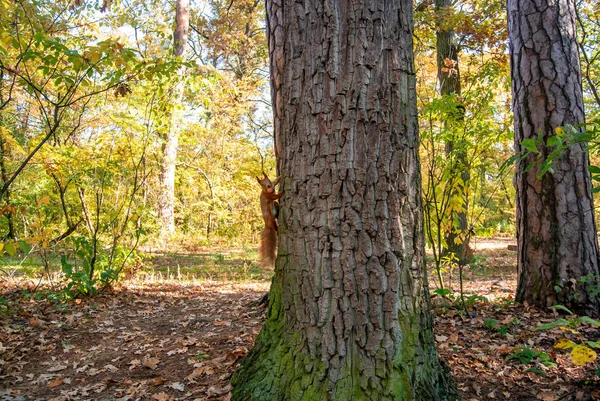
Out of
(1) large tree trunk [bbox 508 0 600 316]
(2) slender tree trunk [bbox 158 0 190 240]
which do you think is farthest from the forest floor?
(2) slender tree trunk [bbox 158 0 190 240]

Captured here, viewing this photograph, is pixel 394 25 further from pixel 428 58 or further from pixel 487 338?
pixel 428 58

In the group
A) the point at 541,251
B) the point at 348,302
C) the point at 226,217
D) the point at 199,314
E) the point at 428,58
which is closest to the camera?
the point at 348,302

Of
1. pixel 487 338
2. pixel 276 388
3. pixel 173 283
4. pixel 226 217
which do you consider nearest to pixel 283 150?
pixel 276 388

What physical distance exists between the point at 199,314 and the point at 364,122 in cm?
358

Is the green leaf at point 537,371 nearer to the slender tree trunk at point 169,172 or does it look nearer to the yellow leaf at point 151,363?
the yellow leaf at point 151,363

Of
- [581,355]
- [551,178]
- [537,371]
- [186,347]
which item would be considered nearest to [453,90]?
[551,178]

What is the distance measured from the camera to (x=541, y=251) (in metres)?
3.80

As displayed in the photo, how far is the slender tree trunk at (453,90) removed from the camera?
4.21 m

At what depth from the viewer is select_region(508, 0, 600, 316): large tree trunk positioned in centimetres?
367

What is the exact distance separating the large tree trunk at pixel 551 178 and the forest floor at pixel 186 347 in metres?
0.35

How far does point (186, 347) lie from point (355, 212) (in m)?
2.18

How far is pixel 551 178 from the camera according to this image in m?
3.73

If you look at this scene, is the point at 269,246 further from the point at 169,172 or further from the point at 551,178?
the point at 169,172

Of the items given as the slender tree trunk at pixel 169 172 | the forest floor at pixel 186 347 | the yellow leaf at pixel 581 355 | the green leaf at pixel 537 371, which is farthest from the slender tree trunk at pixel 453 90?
the slender tree trunk at pixel 169 172
